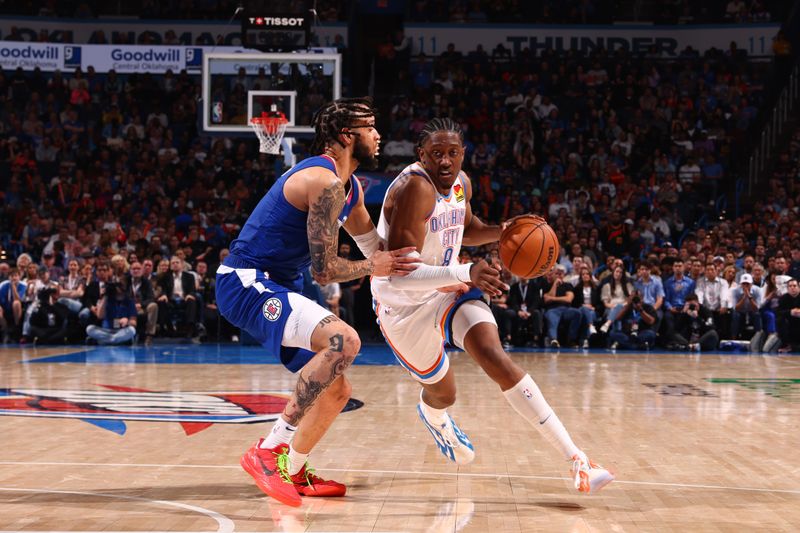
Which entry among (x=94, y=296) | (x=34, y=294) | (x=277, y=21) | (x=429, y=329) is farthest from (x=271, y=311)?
(x=34, y=294)

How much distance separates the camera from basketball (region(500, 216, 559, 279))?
494 centimetres

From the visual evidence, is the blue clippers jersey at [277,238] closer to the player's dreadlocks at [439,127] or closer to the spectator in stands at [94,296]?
the player's dreadlocks at [439,127]

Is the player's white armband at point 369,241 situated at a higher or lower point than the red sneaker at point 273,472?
higher

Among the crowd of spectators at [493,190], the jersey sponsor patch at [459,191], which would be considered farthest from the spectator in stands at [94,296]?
the jersey sponsor patch at [459,191]

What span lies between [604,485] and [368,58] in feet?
61.4

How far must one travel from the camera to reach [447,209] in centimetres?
531

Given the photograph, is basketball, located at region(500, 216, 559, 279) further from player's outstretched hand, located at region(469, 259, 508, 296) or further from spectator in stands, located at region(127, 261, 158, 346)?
spectator in stands, located at region(127, 261, 158, 346)

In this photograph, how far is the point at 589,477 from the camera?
457cm

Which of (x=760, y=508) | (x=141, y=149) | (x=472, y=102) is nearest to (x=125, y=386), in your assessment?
(x=760, y=508)

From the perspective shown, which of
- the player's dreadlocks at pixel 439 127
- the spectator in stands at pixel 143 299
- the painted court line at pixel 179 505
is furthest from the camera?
the spectator in stands at pixel 143 299

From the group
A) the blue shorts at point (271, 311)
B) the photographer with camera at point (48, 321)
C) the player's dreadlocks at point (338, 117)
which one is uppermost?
the player's dreadlocks at point (338, 117)

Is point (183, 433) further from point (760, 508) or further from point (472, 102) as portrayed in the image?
point (472, 102)

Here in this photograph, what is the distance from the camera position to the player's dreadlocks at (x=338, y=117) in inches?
191

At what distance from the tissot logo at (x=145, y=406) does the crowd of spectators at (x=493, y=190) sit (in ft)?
18.4
